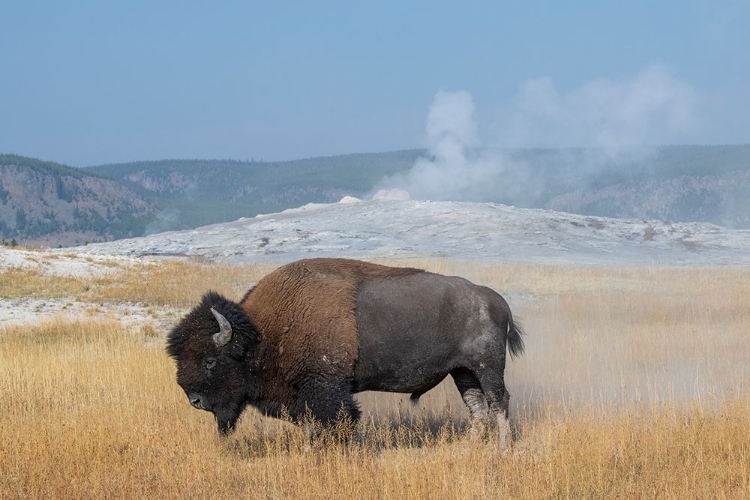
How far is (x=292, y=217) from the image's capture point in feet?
147

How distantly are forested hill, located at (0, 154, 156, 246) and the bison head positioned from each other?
12387 centimetres

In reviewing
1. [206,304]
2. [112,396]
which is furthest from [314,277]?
[112,396]

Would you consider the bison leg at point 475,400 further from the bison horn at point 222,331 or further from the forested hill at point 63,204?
the forested hill at point 63,204

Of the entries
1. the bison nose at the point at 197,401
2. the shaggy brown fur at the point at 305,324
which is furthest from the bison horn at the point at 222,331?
the bison nose at the point at 197,401

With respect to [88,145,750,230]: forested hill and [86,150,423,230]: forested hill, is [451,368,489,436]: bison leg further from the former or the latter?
[86,150,423,230]: forested hill

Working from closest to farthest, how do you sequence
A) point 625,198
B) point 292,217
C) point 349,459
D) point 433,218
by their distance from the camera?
point 349,459
point 433,218
point 292,217
point 625,198

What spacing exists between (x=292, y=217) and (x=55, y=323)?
2894 centimetres

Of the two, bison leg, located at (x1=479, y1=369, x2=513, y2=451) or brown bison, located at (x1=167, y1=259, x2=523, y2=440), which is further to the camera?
bison leg, located at (x1=479, y1=369, x2=513, y2=451)

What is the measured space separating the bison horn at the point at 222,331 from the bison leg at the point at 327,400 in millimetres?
822

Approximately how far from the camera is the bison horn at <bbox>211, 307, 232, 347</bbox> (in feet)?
24.7

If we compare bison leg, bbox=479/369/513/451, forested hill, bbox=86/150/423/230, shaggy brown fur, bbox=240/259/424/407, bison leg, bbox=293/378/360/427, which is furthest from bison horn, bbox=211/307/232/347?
forested hill, bbox=86/150/423/230

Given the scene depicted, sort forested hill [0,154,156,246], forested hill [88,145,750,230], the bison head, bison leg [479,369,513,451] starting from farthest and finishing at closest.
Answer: forested hill [0,154,156,246] → forested hill [88,145,750,230] → bison leg [479,369,513,451] → the bison head

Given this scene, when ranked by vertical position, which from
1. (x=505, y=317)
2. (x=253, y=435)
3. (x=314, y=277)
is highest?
(x=314, y=277)

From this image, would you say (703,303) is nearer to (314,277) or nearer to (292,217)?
(314,277)
